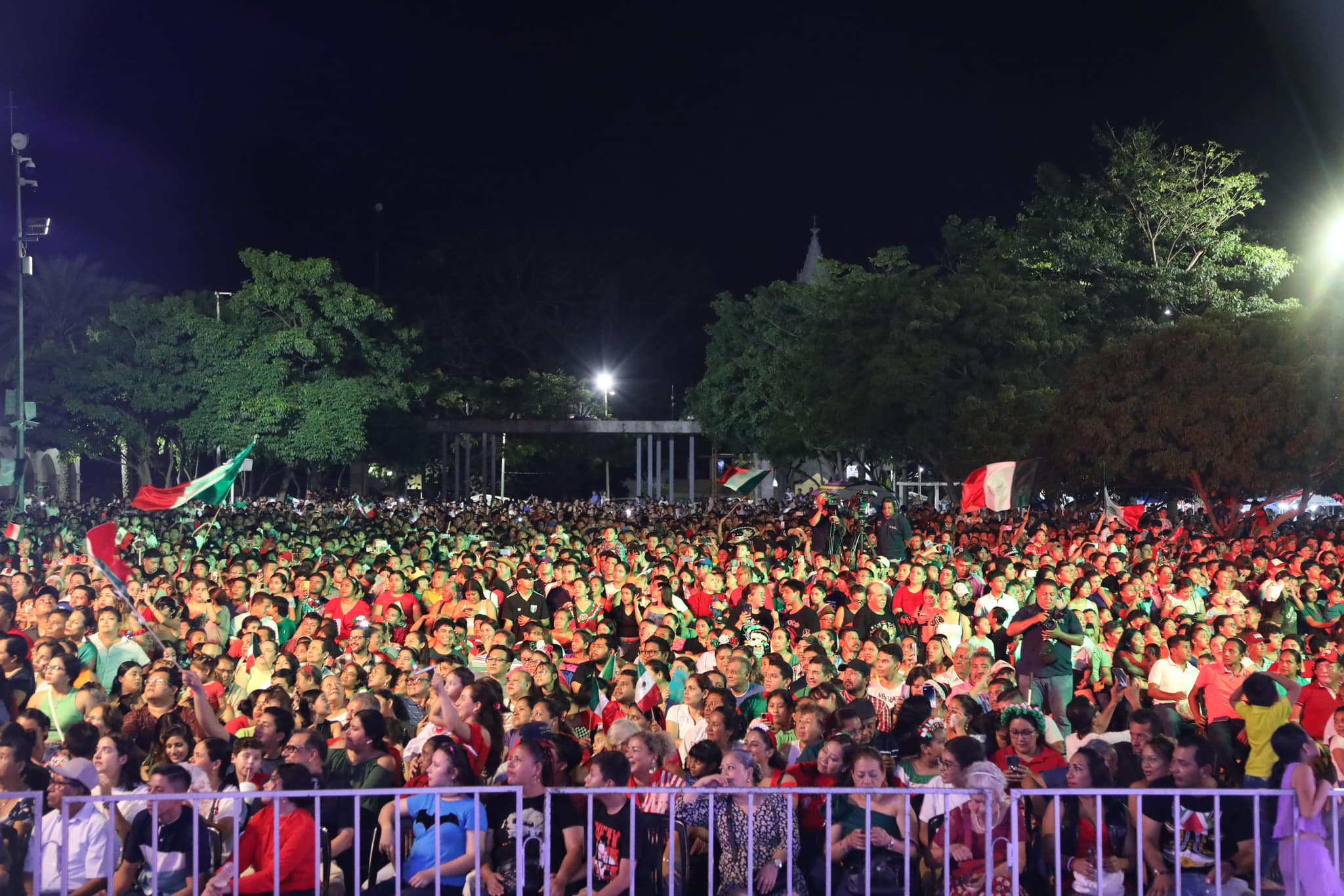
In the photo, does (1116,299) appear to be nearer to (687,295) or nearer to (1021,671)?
(1021,671)

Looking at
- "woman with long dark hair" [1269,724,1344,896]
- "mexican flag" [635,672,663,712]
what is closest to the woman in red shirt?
"mexican flag" [635,672,663,712]

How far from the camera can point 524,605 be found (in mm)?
13891

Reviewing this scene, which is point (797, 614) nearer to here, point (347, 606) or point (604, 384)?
point (347, 606)

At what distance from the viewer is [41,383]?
46.8 m

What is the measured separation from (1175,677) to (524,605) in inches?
225

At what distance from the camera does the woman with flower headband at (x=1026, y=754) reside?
7.50 m

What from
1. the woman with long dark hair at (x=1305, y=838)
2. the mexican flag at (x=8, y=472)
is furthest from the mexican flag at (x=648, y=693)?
the mexican flag at (x=8, y=472)

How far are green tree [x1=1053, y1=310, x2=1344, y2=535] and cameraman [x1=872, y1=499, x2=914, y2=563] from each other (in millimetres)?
9594

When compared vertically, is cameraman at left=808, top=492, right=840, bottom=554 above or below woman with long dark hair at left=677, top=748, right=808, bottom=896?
above

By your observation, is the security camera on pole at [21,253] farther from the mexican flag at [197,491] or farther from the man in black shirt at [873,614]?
the man in black shirt at [873,614]

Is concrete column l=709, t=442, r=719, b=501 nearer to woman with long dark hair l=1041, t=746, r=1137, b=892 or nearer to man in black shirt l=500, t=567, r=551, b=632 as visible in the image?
man in black shirt l=500, t=567, r=551, b=632

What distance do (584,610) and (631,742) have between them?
6.85 m

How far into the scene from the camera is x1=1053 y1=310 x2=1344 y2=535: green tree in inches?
1136

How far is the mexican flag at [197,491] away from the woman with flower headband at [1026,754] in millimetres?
13724
